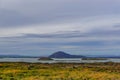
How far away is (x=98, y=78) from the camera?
45.1 metres

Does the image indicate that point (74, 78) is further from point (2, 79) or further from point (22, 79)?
point (2, 79)

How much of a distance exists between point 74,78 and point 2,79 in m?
10.4

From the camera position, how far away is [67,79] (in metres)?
43.4

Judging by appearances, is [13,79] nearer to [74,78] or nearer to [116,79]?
[74,78]

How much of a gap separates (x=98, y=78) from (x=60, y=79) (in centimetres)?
577

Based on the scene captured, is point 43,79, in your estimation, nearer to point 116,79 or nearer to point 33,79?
point 33,79

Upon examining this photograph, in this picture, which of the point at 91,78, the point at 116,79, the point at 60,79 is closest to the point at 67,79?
the point at 60,79

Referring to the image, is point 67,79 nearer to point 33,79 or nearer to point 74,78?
point 74,78

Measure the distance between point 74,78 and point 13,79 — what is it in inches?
348

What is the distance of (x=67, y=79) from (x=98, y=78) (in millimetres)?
4904

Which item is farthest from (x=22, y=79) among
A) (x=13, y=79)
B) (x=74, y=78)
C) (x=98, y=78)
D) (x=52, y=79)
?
(x=98, y=78)

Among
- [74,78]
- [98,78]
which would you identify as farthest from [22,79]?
[98,78]

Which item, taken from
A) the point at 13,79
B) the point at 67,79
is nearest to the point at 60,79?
the point at 67,79

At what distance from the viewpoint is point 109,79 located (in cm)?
4378
